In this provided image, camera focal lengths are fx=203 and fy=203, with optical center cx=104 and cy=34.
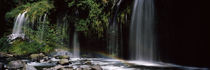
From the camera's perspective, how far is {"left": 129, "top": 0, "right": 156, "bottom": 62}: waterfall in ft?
29.4

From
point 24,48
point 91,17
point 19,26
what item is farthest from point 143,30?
point 19,26

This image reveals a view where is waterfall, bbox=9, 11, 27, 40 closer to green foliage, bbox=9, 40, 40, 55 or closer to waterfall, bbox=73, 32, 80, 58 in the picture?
green foliage, bbox=9, 40, 40, 55

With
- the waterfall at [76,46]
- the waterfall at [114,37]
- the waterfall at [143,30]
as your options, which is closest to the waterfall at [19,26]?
the waterfall at [76,46]

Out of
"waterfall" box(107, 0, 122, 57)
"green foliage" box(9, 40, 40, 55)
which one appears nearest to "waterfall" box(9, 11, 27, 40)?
"green foliage" box(9, 40, 40, 55)

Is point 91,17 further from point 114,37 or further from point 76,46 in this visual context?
point 76,46

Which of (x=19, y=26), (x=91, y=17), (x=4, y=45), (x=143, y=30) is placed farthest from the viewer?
(x=19, y=26)

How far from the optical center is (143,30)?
9.14 m

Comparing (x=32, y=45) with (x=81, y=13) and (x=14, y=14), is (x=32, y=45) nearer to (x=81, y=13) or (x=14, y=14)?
(x=81, y=13)

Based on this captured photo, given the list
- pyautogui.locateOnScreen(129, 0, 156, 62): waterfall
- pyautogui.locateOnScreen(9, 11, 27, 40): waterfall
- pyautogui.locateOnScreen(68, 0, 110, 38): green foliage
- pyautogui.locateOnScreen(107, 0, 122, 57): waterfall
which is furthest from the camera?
pyautogui.locateOnScreen(9, 11, 27, 40): waterfall

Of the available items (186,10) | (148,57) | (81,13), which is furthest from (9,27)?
(186,10)

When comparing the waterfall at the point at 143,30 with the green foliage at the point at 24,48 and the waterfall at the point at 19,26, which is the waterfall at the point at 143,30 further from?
the waterfall at the point at 19,26

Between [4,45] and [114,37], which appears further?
[4,45]

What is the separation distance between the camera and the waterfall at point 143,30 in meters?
8.96

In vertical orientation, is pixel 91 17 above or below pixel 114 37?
above
